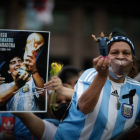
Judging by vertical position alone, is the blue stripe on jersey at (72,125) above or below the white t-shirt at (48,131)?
above

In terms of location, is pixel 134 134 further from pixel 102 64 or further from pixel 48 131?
pixel 102 64

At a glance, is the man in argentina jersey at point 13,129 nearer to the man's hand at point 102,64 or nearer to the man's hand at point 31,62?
the man's hand at point 31,62

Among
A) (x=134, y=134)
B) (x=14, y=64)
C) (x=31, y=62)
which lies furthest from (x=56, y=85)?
(x=134, y=134)

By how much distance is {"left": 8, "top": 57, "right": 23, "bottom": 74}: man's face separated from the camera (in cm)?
229

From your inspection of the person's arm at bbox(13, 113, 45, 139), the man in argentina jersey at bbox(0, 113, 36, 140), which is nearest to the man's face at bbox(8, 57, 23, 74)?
the person's arm at bbox(13, 113, 45, 139)

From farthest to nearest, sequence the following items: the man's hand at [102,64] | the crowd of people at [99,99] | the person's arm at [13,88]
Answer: the person's arm at [13,88] < the crowd of people at [99,99] < the man's hand at [102,64]

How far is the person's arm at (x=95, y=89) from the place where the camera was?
1.80m

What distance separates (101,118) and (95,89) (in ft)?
1.05

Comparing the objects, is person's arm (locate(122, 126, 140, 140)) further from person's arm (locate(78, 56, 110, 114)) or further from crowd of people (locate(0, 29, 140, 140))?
person's arm (locate(78, 56, 110, 114))

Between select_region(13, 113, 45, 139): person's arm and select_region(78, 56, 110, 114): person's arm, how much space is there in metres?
0.66

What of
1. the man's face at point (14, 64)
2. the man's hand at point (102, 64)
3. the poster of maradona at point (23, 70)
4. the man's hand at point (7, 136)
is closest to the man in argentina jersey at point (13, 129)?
the man's hand at point (7, 136)

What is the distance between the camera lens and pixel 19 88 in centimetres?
229

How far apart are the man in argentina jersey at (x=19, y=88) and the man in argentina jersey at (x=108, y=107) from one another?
0.32 meters

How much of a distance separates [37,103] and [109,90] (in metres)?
0.59
